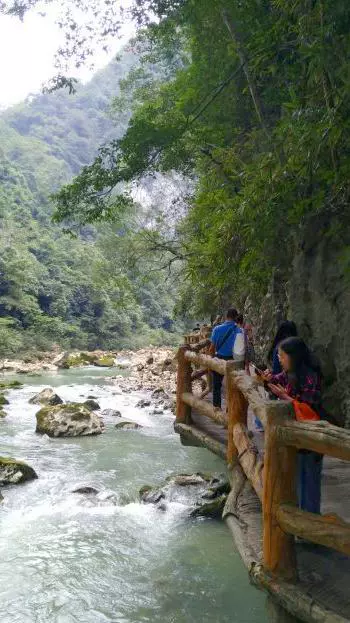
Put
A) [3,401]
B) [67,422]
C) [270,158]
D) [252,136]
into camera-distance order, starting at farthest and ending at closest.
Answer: [3,401], [67,422], [252,136], [270,158]

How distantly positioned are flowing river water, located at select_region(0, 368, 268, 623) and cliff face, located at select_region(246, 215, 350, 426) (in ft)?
7.49

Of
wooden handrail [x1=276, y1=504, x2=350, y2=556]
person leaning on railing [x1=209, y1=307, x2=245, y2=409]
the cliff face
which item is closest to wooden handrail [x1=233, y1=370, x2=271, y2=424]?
wooden handrail [x1=276, y1=504, x2=350, y2=556]

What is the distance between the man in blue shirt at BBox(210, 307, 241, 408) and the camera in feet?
21.7

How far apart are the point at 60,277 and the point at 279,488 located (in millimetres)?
43195

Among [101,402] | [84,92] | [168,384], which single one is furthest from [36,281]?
[84,92]

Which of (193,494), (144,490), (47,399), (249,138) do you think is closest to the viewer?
(193,494)

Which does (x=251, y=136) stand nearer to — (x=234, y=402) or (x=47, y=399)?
(x=234, y=402)

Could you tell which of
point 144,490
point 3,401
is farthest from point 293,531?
point 3,401

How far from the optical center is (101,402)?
1736 centimetres

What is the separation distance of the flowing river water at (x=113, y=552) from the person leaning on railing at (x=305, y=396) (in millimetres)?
2100

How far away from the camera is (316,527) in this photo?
2582mm

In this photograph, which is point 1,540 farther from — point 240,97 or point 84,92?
point 84,92

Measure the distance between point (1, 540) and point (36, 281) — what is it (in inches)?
1363

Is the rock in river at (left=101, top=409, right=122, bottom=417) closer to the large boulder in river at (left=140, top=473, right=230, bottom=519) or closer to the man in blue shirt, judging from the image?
the large boulder in river at (left=140, top=473, right=230, bottom=519)
